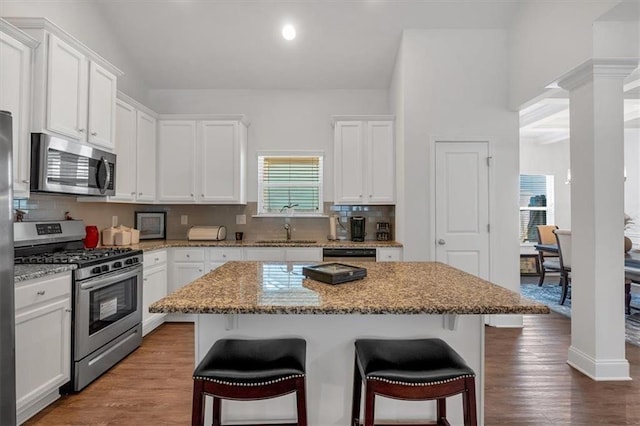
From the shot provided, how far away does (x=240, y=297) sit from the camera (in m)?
1.46

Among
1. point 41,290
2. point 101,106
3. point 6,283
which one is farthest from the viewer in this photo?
point 101,106

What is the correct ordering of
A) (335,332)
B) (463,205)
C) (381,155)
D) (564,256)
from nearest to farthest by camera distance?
(335,332), (463,205), (381,155), (564,256)

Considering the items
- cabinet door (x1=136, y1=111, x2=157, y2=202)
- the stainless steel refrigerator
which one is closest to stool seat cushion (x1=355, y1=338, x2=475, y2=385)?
the stainless steel refrigerator

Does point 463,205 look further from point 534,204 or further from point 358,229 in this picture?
point 534,204

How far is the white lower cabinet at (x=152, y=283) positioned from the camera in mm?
3500

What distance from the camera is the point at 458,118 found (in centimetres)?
390

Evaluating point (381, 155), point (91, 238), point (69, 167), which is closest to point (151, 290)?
point (91, 238)

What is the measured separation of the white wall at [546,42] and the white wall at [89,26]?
176 inches

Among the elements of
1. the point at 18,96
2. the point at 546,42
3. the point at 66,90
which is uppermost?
the point at 546,42

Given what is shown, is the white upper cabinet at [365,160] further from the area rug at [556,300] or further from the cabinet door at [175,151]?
the area rug at [556,300]

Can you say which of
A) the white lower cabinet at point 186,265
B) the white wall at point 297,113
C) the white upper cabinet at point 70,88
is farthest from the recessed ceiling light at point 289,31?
the white lower cabinet at point 186,265

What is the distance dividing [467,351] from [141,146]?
396 centimetres

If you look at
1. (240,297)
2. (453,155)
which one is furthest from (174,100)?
(240,297)

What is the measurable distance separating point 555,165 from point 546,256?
2336 mm
